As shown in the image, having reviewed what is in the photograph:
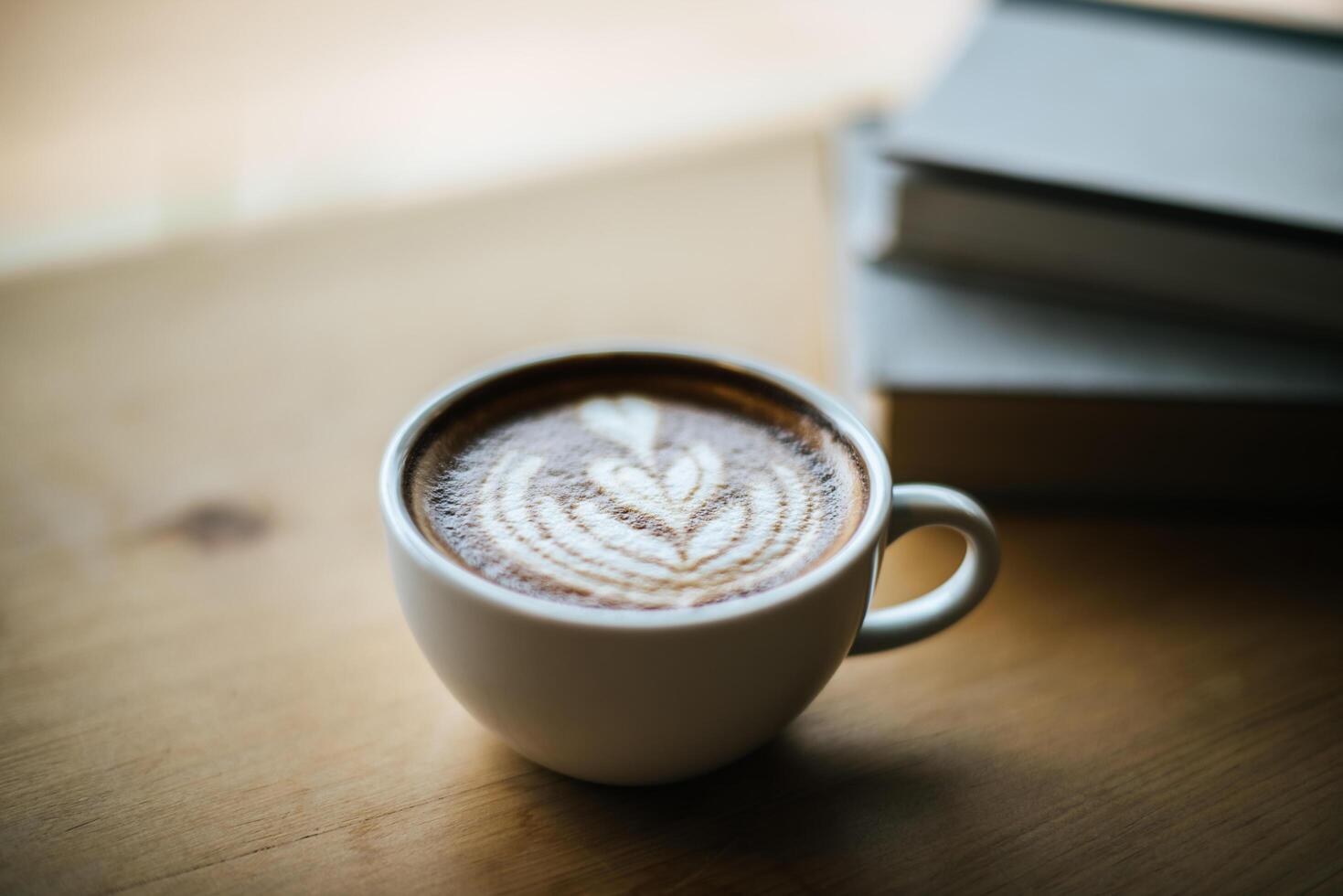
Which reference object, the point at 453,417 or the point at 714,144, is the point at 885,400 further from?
the point at 714,144

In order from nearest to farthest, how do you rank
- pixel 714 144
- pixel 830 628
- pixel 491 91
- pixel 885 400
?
pixel 830 628 < pixel 885 400 < pixel 714 144 < pixel 491 91

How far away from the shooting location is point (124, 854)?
45cm

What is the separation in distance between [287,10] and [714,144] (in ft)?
1.64

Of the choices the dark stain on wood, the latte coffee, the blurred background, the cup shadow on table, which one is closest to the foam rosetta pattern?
the latte coffee

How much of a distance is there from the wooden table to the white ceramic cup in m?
0.05

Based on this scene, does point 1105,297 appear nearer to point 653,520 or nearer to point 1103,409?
point 1103,409

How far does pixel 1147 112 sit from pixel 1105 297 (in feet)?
0.59

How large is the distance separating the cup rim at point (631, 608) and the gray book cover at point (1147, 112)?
25 cm

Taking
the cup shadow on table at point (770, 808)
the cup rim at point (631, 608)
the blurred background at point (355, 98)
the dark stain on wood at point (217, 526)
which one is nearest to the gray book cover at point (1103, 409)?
the cup rim at point (631, 608)

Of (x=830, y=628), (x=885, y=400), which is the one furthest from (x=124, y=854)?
(x=885, y=400)

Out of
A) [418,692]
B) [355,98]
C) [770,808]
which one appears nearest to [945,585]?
[770,808]

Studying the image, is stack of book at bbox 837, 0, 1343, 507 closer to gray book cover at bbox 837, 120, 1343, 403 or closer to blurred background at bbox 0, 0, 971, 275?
gray book cover at bbox 837, 120, 1343, 403

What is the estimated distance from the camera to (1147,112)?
0.81 meters

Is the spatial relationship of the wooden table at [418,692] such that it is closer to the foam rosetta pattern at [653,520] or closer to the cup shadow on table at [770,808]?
the cup shadow on table at [770,808]
